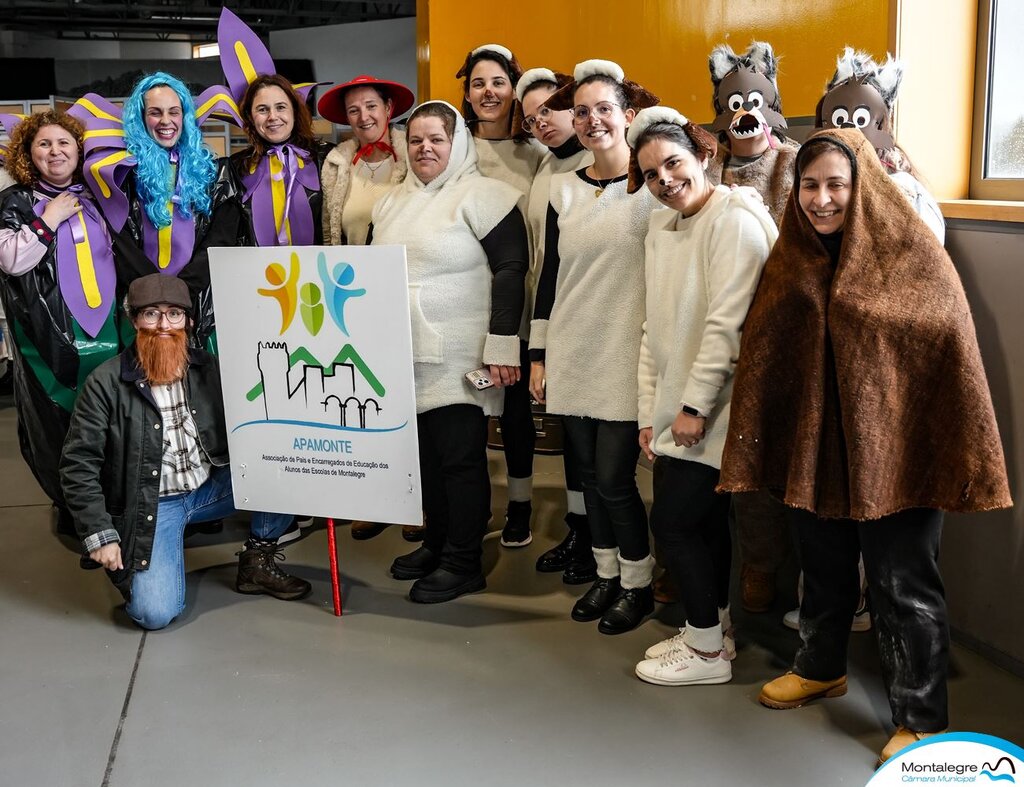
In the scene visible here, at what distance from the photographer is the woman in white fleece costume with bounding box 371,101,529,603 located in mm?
3061

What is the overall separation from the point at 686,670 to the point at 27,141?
2698 millimetres

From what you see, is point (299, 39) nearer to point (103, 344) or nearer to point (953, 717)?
point (103, 344)

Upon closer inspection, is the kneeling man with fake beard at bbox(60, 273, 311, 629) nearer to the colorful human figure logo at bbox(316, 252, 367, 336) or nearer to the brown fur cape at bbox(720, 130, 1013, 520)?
the colorful human figure logo at bbox(316, 252, 367, 336)

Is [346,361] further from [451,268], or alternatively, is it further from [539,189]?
[539,189]

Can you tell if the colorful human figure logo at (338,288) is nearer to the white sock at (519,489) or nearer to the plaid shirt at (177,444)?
the plaid shirt at (177,444)

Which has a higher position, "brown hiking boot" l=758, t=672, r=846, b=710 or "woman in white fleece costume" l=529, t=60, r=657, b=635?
"woman in white fleece costume" l=529, t=60, r=657, b=635

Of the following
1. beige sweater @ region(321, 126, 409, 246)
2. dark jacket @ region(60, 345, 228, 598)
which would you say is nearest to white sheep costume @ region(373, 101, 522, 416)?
beige sweater @ region(321, 126, 409, 246)

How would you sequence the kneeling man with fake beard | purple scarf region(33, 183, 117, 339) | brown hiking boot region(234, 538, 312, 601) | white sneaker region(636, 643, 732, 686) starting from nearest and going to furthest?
white sneaker region(636, 643, 732, 686)
the kneeling man with fake beard
brown hiking boot region(234, 538, 312, 601)
purple scarf region(33, 183, 117, 339)

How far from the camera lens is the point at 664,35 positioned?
14.4 ft

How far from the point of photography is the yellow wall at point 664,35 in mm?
3338

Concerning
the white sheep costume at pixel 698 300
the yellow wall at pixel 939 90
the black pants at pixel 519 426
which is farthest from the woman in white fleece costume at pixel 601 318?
the yellow wall at pixel 939 90

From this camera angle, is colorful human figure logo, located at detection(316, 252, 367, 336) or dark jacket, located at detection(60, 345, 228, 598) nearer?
colorful human figure logo, located at detection(316, 252, 367, 336)

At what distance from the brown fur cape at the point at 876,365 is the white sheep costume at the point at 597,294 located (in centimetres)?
57

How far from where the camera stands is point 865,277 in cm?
207
